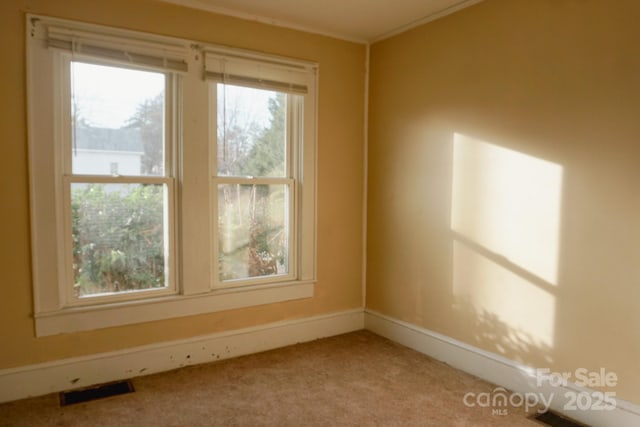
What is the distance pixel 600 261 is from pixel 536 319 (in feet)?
1.67

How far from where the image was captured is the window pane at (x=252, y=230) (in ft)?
10.6

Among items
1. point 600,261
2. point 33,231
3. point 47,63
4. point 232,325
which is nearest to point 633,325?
point 600,261

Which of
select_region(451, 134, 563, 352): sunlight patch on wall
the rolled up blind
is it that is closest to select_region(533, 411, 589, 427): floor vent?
select_region(451, 134, 563, 352): sunlight patch on wall

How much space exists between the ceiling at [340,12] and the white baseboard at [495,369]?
2277mm

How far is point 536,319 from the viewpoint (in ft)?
8.53

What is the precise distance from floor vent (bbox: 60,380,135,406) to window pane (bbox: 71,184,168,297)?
57 cm

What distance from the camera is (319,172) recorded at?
3592mm

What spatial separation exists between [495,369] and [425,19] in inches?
96.0

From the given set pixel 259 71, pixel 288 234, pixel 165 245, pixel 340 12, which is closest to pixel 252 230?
pixel 288 234

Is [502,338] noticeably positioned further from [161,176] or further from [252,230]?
[161,176]

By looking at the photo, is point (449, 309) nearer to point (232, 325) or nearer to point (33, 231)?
point (232, 325)

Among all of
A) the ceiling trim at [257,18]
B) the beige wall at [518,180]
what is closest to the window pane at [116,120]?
the ceiling trim at [257,18]

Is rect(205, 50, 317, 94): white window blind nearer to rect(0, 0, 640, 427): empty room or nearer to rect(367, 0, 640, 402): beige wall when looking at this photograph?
rect(0, 0, 640, 427): empty room

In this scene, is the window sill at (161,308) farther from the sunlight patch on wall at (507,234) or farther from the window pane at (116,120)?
the sunlight patch on wall at (507,234)
